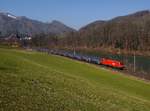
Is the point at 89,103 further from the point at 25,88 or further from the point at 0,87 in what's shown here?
the point at 0,87

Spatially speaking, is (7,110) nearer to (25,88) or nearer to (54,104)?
(54,104)

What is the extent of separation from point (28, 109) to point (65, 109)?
1805 millimetres

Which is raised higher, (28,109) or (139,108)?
(28,109)

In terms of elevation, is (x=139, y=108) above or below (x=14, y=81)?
below

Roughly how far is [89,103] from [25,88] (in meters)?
3.01

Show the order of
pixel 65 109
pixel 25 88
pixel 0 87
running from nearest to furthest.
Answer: pixel 65 109 → pixel 0 87 → pixel 25 88

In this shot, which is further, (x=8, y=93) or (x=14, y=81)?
(x=14, y=81)

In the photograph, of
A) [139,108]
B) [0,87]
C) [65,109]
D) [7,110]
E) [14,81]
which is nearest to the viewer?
[7,110]

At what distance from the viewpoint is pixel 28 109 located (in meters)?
13.1

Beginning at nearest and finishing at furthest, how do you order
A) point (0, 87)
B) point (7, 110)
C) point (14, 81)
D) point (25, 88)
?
point (7, 110) < point (0, 87) < point (25, 88) < point (14, 81)

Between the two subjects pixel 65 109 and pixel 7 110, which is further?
pixel 65 109

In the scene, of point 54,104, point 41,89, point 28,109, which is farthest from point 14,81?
point 28,109

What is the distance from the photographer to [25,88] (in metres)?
17.1

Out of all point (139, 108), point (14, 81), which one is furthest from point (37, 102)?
point (139, 108)
